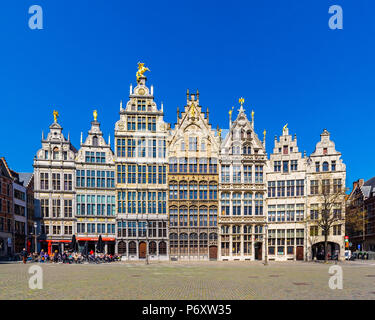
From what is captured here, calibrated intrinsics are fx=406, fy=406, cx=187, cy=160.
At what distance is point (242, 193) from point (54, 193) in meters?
27.0

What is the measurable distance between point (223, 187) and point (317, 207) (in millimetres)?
13550

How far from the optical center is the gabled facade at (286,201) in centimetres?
5853

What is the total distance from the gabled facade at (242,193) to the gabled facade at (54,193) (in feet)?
71.5

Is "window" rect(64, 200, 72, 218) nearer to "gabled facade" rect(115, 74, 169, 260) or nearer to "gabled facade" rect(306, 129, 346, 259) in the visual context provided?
"gabled facade" rect(115, 74, 169, 260)

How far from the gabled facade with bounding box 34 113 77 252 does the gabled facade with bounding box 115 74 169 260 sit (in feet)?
23.4

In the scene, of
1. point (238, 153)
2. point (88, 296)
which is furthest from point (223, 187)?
point (88, 296)

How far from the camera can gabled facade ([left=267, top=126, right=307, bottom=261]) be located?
2304 inches

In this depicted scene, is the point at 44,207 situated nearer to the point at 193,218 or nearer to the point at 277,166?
the point at 193,218

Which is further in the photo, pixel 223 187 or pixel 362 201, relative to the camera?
pixel 362 201

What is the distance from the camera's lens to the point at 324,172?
2283 inches

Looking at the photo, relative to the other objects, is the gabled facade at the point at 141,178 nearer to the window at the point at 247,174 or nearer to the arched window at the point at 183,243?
the arched window at the point at 183,243

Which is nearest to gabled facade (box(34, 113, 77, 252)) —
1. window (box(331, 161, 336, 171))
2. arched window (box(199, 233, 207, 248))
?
arched window (box(199, 233, 207, 248))

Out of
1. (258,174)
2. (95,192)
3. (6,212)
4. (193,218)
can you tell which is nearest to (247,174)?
(258,174)
